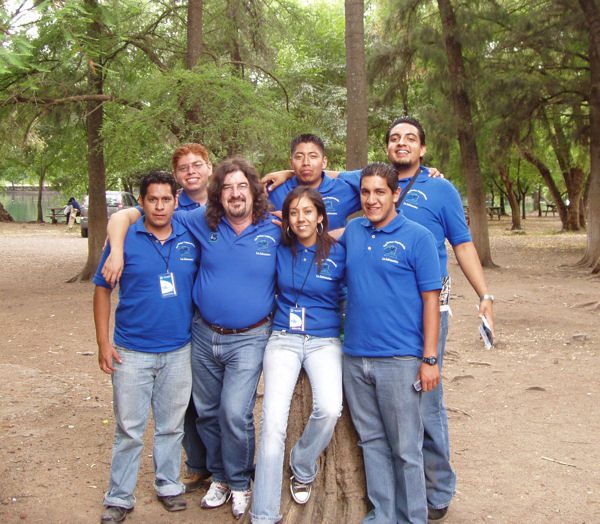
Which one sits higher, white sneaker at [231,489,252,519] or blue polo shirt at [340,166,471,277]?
blue polo shirt at [340,166,471,277]

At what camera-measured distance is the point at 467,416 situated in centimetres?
571

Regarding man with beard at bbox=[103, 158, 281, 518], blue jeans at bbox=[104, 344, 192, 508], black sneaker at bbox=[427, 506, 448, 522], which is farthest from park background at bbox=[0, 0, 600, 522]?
man with beard at bbox=[103, 158, 281, 518]

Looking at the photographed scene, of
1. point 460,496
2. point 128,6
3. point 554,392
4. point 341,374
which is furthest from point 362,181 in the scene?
point 128,6

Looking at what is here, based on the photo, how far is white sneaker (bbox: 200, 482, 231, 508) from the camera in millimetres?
3846

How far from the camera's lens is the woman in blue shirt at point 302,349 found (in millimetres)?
3311

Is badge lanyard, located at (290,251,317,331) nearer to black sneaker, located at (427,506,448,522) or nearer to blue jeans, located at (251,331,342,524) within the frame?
blue jeans, located at (251,331,342,524)

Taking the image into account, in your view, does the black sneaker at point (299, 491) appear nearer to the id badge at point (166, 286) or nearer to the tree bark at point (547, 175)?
the id badge at point (166, 286)

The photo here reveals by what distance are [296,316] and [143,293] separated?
0.89 m

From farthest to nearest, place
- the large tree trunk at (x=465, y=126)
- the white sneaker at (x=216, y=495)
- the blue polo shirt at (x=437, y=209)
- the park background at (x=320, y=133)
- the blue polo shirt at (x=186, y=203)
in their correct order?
the large tree trunk at (x=465, y=126)
the park background at (x=320, y=133)
the blue polo shirt at (x=186, y=203)
the white sneaker at (x=216, y=495)
the blue polo shirt at (x=437, y=209)

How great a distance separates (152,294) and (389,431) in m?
1.46

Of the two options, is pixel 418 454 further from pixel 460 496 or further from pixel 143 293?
pixel 143 293

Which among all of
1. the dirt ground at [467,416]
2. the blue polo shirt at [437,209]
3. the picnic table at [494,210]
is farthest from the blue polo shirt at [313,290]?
the picnic table at [494,210]

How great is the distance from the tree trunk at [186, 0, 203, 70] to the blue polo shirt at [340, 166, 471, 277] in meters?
7.33

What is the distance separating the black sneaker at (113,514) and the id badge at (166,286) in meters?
1.22
